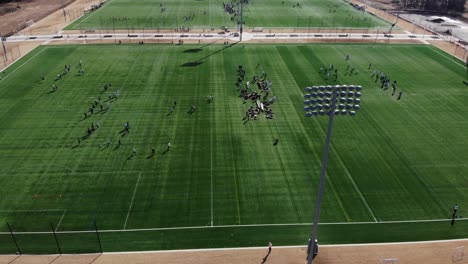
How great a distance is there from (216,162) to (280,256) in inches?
670

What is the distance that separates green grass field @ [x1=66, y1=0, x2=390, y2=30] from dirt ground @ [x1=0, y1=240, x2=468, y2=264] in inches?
3242

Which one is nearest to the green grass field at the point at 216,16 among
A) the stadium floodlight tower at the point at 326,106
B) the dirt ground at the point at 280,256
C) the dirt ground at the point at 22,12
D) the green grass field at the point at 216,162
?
the dirt ground at the point at 22,12

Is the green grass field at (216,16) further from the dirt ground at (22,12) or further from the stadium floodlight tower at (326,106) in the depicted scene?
the stadium floodlight tower at (326,106)

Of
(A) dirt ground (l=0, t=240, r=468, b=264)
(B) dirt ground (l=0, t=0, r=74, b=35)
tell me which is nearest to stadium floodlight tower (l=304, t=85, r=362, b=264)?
(A) dirt ground (l=0, t=240, r=468, b=264)

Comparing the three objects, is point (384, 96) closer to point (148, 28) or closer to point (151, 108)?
point (151, 108)

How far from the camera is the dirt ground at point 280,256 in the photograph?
1344 inches

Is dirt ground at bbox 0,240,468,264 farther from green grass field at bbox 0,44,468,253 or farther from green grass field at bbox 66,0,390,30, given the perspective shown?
green grass field at bbox 66,0,390,30

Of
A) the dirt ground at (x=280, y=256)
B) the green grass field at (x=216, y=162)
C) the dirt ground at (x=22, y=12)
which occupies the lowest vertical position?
the dirt ground at (x=280, y=256)

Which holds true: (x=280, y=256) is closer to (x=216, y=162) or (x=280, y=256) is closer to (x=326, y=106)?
(x=326, y=106)

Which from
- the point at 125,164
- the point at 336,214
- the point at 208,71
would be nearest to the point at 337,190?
the point at 336,214

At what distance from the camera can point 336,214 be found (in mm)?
40406

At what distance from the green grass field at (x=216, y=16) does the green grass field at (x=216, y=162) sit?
36.7 m

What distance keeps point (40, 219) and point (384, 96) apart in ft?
186

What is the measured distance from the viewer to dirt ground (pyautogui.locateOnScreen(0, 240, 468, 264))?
3412 centimetres
